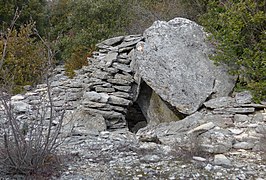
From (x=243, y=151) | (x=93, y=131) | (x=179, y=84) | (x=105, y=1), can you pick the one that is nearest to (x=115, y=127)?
(x=93, y=131)

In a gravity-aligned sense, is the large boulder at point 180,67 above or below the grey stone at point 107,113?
above

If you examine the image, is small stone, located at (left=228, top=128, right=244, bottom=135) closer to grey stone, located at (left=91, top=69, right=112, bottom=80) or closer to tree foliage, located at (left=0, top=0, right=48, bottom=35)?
grey stone, located at (left=91, top=69, right=112, bottom=80)

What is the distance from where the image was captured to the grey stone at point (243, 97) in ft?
19.1

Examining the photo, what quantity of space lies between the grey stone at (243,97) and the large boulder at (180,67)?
330mm

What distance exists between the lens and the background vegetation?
614cm

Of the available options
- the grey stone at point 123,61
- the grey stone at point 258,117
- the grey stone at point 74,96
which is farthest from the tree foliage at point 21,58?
the grey stone at point 258,117

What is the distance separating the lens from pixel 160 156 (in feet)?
14.6

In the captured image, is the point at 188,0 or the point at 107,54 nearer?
the point at 107,54

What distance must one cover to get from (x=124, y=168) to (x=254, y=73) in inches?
130

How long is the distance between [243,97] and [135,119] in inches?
121

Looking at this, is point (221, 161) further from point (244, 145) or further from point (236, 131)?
point (236, 131)

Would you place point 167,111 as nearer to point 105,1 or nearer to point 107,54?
point 107,54

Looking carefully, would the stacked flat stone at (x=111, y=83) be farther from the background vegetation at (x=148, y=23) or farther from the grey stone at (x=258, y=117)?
the grey stone at (x=258, y=117)

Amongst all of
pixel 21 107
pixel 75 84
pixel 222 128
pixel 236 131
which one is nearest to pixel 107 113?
pixel 75 84
